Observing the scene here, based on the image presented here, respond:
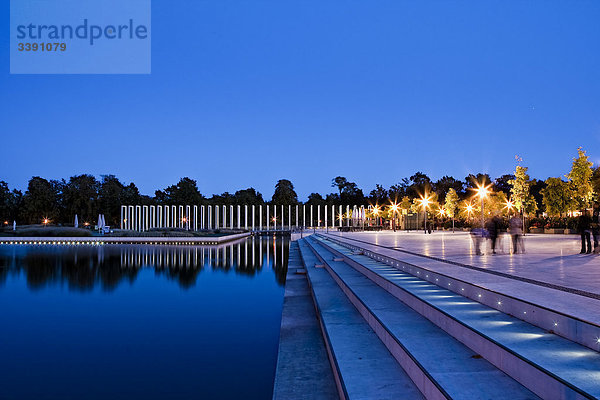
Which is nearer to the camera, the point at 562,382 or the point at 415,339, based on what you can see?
the point at 562,382

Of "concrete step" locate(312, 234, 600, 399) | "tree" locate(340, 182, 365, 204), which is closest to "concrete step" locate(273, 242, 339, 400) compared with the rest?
"concrete step" locate(312, 234, 600, 399)

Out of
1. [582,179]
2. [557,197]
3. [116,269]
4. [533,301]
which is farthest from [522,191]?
[533,301]

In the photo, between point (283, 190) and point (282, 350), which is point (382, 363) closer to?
point (282, 350)

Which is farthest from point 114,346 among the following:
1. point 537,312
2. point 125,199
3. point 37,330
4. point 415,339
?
point 125,199

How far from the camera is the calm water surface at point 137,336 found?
567 centimetres

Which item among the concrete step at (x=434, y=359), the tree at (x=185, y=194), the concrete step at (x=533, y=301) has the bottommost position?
the concrete step at (x=434, y=359)

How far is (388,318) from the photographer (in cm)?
546

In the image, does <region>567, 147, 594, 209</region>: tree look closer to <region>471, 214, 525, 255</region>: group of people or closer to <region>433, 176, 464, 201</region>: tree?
<region>471, 214, 525, 255</region>: group of people

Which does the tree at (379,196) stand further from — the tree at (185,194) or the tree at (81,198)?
the tree at (81,198)

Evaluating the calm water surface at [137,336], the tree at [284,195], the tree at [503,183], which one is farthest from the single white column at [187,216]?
the tree at [503,183]

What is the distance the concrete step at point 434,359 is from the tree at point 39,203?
83279 mm

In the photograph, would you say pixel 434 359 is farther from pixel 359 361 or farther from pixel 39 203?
pixel 39 203

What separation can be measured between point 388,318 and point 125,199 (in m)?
82.4

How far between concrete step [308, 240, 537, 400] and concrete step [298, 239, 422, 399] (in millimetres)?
115
